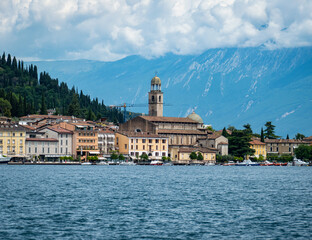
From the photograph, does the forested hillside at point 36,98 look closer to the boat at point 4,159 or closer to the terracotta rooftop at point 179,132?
the terracotta rooftop at point 179,132

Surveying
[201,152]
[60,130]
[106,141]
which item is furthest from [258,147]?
[60,130]

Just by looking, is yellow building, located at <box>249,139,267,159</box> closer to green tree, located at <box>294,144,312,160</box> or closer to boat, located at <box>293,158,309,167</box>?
green tree, located at <box>294,144,312,160</box>

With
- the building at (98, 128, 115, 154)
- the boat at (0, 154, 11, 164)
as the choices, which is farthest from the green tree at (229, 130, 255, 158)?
the boat at (0, 154, 11, 164)

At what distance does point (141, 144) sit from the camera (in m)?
130

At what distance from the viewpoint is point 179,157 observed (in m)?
134

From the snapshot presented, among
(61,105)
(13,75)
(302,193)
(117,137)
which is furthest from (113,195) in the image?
(13,75)

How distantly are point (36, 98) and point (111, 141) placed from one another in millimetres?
46498

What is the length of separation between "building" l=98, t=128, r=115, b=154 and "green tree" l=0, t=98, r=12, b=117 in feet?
67.4

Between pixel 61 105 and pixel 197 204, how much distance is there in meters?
128


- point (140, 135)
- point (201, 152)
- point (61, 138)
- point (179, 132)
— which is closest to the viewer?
point (61, 138)

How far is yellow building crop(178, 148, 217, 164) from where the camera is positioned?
5285 inches

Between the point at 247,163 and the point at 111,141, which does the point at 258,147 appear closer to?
the point at 247,163

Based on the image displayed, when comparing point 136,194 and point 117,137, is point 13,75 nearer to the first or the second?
point 117,137

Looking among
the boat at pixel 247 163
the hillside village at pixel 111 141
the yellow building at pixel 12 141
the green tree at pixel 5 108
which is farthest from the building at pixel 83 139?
the boat at pixel 247 163
